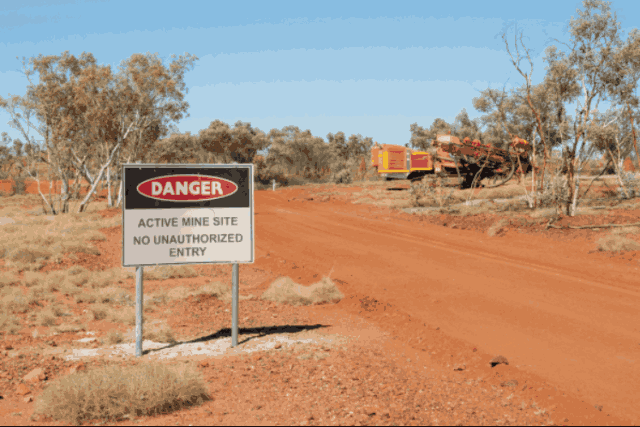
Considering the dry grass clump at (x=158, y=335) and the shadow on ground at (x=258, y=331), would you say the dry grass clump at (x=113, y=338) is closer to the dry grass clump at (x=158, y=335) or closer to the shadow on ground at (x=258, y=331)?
the dry grass clump at (x=158, y=335)

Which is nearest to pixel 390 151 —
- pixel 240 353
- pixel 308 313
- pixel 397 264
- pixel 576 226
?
pixel 576 226

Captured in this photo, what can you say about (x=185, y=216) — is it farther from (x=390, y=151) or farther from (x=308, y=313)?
(x=390, y=151)

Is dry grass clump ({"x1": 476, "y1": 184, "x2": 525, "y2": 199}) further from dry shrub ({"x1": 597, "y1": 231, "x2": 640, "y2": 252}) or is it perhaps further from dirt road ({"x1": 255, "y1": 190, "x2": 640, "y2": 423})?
dry shrub ({"x1": 597, "y1": 231, "x2": 640, "y2": 252})

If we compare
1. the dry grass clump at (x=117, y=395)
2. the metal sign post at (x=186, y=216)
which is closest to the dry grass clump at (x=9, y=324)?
the metal sign post at (x=186, y=216)

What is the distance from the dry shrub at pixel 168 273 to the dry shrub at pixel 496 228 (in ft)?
Result: 31.9

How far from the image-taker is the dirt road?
588cm

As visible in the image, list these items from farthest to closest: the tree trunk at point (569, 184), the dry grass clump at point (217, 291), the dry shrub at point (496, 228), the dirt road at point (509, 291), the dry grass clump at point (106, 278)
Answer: the tree trunk at point (569, 184), the dry shrub at point (496, 228), the dry grass clump at point (106, 278), the dry grass clump at point (217, 291), the dirt road at point (509, 291)

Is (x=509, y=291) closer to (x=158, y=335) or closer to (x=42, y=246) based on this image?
(x=158, y=335)

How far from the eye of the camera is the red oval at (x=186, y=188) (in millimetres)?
6629

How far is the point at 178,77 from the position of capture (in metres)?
32.4

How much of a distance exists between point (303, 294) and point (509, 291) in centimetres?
383

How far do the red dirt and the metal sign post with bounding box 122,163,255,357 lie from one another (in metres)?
1.42

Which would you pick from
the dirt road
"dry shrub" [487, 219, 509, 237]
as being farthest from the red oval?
"dry shrub" [487, 219, 509, 237]

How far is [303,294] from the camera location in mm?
9461
